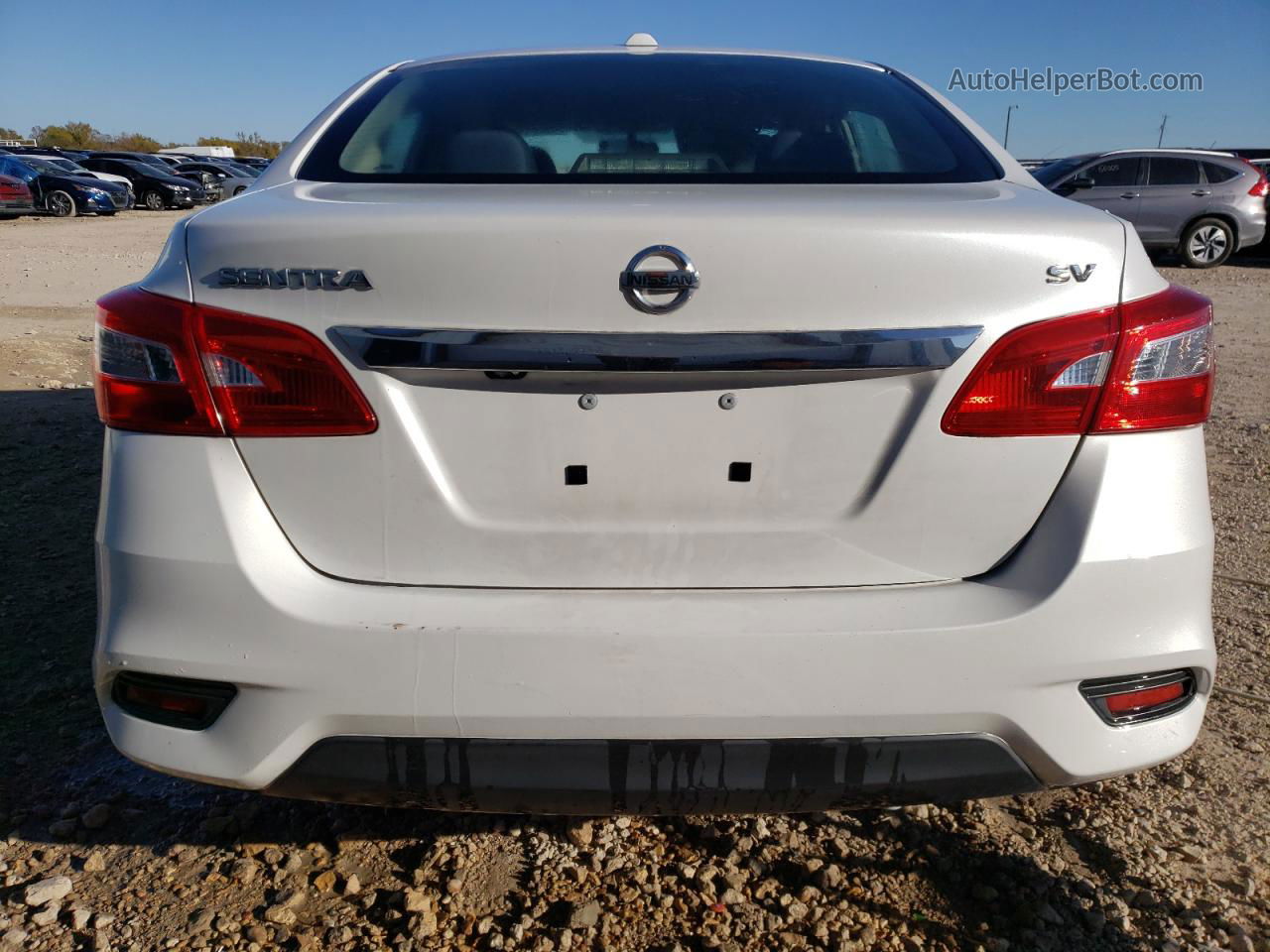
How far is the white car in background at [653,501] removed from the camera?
151 cm

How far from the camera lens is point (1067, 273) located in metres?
1.54

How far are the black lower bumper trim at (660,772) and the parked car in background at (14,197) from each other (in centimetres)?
2478

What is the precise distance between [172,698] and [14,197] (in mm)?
24836

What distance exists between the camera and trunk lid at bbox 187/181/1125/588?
59.3 inches

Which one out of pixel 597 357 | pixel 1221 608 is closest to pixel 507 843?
pixel 597 357

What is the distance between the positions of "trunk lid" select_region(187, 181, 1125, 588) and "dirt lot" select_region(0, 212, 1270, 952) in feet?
2.55

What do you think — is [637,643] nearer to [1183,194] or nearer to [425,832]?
[425,832]

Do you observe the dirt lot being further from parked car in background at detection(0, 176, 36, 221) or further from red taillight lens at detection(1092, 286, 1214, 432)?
parked car in background at detection(0, 176, 36, 221)

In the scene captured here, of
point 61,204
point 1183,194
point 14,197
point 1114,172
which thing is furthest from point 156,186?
point 1183,194

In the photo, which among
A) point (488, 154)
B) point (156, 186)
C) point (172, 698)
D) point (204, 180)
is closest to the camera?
point (172, 698)

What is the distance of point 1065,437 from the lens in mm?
1570

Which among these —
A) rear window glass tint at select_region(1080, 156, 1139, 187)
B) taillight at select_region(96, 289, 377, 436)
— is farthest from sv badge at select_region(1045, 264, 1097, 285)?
rear window glass tint at select_region(1080, 156, 1139, 187)

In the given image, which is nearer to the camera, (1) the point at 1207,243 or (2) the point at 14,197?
(1) the point at 1207,243

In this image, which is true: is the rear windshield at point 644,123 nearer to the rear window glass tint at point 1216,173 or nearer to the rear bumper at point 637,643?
the rear bumper at point 637,643
